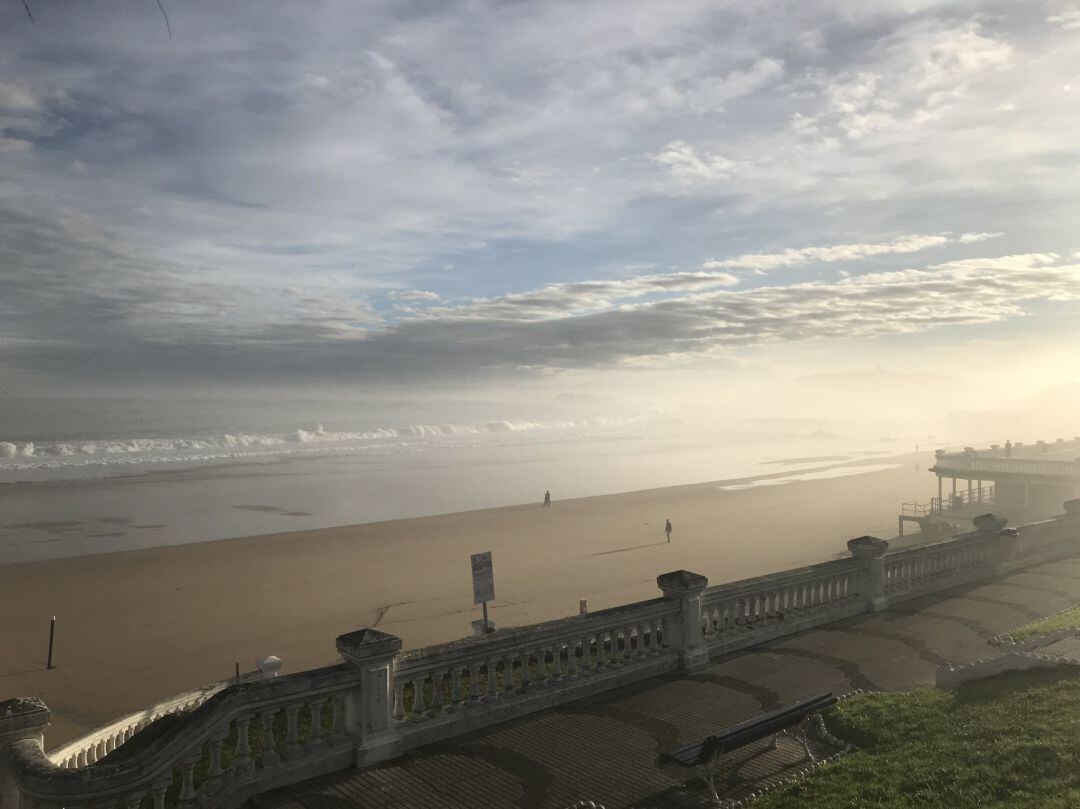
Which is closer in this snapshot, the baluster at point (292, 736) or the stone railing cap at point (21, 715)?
the stone railing cap at point (21, 715)

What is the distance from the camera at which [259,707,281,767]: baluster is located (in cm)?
754

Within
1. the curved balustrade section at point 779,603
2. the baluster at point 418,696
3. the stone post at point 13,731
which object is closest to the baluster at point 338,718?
the baluster at point 418,696

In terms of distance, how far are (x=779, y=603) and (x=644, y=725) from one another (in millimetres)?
4754

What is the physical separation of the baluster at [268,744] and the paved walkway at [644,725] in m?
0.30

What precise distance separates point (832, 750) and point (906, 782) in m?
1.29

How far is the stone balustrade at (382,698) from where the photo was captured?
6660mm

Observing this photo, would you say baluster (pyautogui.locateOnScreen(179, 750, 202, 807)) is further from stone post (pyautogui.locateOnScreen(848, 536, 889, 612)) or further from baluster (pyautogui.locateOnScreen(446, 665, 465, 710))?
stone post (pyautogui.locateOnScreen(848, 536, 889, 612))

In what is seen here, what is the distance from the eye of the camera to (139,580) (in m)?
27.6

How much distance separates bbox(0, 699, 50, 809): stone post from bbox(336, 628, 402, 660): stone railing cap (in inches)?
108

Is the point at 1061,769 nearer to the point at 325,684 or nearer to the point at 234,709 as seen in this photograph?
the point at 325,684

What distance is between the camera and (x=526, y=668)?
9602 mm

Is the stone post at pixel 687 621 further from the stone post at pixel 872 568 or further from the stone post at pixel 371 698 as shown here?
the stone post at pixel 872 568

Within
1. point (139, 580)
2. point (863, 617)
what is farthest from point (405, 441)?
point (863, 617)

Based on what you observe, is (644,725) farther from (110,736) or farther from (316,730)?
(110,736)
